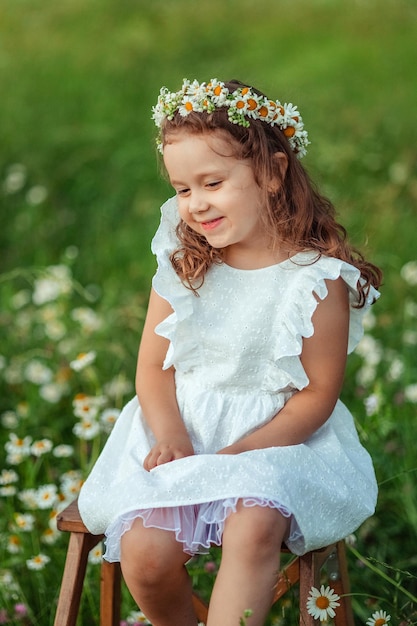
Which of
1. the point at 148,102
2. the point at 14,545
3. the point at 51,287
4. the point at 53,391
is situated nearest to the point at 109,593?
the point at 14,545

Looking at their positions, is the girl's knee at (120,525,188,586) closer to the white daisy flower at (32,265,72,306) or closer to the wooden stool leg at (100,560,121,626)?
the wooden stool leg at (100,560,121,626)

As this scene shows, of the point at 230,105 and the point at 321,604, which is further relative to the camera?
the point at 230,105

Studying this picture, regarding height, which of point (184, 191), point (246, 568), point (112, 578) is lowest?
point (112, 578)

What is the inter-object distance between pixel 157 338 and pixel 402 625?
2.57 ft

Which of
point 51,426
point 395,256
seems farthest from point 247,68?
point 51,426

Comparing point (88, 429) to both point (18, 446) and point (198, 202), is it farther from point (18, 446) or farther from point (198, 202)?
point (198, 202)

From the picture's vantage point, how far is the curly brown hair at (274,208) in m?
1.93

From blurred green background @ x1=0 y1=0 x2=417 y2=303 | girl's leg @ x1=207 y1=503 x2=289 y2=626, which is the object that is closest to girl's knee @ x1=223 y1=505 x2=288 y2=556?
girl's leg @ x1=207 y1=503 x2=289 y2=626

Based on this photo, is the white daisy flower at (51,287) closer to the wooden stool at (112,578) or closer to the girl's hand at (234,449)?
the wooden stool at (112,578)

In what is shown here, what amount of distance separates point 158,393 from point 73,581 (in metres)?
0.42

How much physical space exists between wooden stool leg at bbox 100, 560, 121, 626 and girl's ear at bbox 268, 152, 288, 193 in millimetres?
883

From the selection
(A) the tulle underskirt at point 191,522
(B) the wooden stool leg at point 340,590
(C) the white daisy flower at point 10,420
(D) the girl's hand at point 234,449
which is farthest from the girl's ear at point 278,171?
(C) the white daisy flower at point 10,420

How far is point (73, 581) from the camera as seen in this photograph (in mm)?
1961

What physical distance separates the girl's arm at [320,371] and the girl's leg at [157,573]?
286mm
